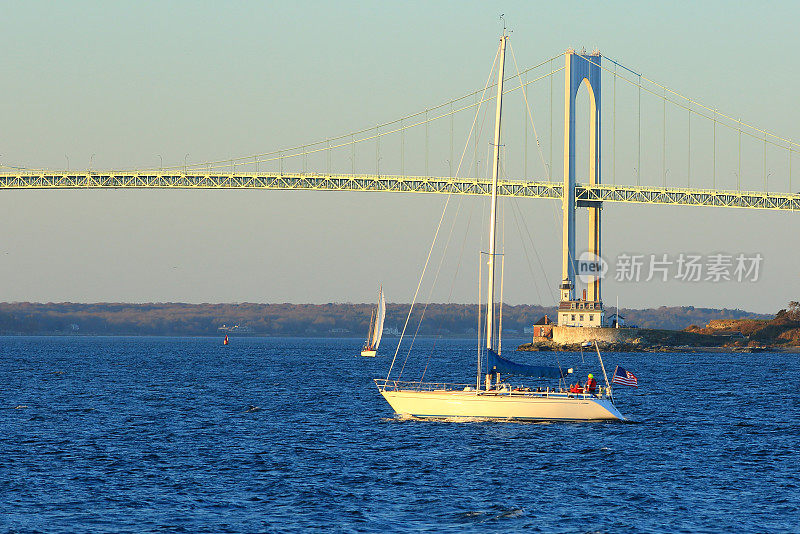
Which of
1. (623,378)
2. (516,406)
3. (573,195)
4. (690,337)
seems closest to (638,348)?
(690,337)

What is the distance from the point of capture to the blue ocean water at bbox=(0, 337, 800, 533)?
24.2 metres

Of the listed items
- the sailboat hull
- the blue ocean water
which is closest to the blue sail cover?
the sailboat hull

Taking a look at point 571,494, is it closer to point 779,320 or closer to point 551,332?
point 551,332

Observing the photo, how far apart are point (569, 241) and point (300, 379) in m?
50.5

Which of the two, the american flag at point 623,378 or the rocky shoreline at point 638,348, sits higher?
the american flag at point 623,378

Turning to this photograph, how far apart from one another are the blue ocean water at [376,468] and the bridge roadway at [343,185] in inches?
2926

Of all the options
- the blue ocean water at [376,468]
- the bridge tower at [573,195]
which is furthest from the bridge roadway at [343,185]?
the blue ocean water at [376,468]

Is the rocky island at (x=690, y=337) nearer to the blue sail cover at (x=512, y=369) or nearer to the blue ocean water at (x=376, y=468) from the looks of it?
the blue ocean water at (x=376, y=468)

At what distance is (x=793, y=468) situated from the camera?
31.7 m

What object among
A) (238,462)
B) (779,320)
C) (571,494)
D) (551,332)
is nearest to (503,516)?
(571,494)

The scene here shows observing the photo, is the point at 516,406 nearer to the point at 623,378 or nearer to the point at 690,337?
the point at 623,378

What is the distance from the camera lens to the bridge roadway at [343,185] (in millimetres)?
125938

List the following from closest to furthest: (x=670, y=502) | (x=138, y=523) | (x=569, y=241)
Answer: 1. (x=138, y=523)
2. (x=670, y=502)
3. (x=569, y=241)

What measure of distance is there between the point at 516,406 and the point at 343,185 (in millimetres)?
92157
